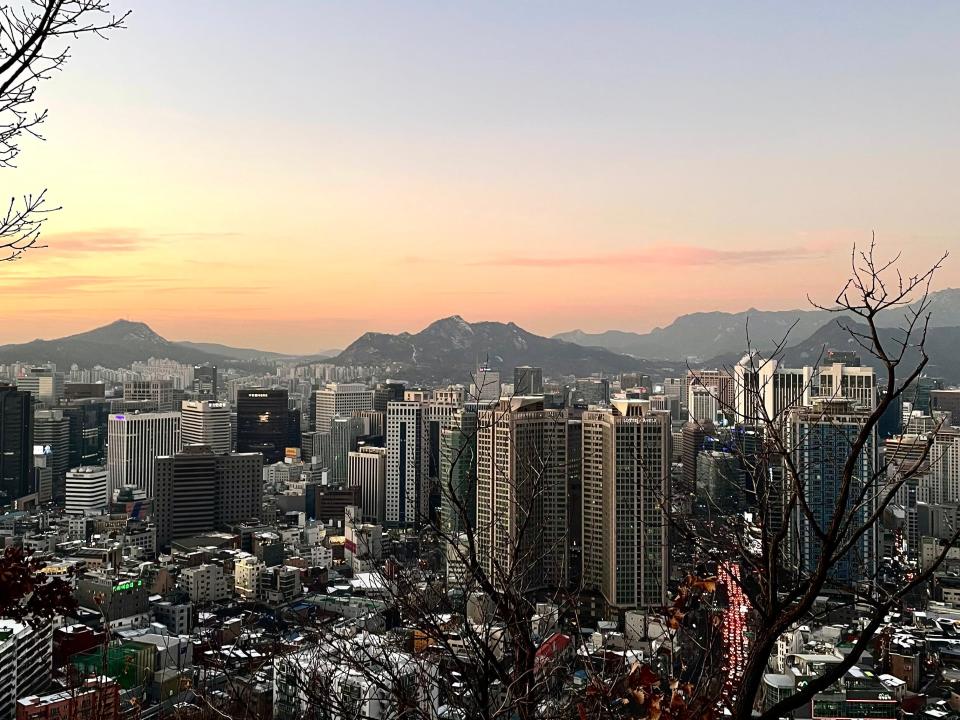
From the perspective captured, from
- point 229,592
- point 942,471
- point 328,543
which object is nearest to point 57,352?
point 328,543

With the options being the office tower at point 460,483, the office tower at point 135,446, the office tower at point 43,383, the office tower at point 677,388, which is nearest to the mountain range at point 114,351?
the office tower at point 43,383

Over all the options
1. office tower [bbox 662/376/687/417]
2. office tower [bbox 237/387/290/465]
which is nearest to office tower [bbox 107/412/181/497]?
office tower [bbox 237/387/290/465]

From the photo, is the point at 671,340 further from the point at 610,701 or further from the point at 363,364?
the point at 610,701

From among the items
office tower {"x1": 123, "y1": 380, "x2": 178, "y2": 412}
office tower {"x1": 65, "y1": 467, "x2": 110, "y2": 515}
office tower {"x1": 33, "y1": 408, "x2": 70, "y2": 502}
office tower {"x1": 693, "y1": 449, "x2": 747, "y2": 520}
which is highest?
office tower {"x1": 693, "y1": 449, "x2": 747, "y2": 520}

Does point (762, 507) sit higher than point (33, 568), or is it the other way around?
point (762, 507)

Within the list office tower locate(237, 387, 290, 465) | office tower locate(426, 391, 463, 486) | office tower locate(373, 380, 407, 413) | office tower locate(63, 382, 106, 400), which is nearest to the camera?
office tower locate(426, 391, 463, 486)

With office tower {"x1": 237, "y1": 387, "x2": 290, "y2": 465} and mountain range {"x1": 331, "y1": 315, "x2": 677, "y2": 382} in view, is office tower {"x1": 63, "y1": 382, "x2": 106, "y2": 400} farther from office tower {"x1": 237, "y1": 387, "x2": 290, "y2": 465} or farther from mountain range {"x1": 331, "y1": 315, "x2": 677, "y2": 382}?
mountain range {"x1": 331, "y1": 315, "x2": 677, "y2": 382}

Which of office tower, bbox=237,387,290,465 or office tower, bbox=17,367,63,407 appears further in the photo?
office tower, bbox=17,367,63,407

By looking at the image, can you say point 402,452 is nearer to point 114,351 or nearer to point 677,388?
point 677,388
